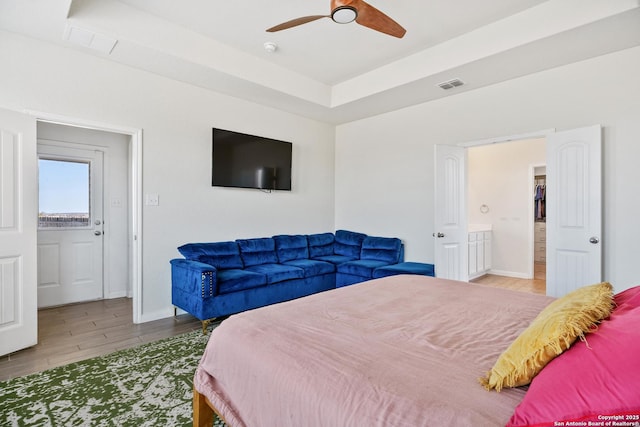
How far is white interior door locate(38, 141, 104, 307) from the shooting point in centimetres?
424

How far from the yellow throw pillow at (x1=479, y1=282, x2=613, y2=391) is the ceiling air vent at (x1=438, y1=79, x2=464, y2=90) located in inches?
131

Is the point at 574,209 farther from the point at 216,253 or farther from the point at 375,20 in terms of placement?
the point at 216,253

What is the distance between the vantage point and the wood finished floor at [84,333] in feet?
8.79

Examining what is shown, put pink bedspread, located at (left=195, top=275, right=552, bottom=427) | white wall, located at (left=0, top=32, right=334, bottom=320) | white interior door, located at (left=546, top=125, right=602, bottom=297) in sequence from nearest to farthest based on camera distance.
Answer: pink bedspread, located at (left=195, top=275, right=552, bottom=427), white wall, located at (left=0, top=32, right=334, bottom=320), white interior door, located at (left=546, top=125, right=602, bottom=297)

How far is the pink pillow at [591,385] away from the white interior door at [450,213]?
3.34 metres

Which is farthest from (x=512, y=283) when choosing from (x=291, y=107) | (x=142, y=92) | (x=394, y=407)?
(x=142, y=92)

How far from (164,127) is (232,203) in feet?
4.13

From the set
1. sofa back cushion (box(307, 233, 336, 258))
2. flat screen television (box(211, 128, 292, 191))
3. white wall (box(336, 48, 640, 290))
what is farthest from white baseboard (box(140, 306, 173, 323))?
white wall (box(336, 48, 640, 290))

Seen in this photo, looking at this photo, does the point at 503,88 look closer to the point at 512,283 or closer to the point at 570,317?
the point at 512,283

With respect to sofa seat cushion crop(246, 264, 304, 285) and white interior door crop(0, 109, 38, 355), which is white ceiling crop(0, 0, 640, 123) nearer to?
white interior door crop(0, 109, 38, 355)

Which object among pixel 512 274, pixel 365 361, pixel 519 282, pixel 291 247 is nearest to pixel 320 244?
pixel 291 247

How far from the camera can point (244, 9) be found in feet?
9.97

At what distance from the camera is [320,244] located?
5.30 meters

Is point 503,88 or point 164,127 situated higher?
point 503,88
